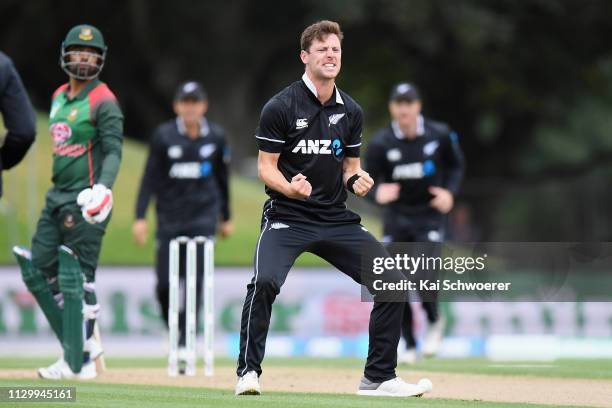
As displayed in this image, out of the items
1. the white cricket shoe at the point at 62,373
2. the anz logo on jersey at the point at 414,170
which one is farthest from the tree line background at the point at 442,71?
the white cricket shoe at the point at 62,373

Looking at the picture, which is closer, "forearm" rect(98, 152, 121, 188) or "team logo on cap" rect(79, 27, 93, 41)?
"forearm" rect(98, 152, 121, 188)

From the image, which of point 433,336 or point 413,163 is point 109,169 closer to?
point 413,163

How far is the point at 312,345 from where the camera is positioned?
1802 centimetres

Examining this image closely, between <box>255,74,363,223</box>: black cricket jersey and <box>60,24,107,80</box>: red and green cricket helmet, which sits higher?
<box>60,24,107,80</box>: red and green cricket helmet

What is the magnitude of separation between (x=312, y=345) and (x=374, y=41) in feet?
59.1

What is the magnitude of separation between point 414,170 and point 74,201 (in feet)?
14.0

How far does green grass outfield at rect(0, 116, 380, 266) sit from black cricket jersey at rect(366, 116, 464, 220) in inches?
273

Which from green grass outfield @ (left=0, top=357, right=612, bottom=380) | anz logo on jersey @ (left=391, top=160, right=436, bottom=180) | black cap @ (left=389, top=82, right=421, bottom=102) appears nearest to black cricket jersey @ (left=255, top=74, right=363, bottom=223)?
green grass outfield @ (left=0, top=357, right=612, bottom=380)

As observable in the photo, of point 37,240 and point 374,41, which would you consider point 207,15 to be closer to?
point 374,41

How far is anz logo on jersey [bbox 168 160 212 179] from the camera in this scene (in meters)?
14.1

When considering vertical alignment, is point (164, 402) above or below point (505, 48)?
below

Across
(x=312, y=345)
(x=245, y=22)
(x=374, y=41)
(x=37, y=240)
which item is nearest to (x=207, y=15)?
(x=245, y=22)

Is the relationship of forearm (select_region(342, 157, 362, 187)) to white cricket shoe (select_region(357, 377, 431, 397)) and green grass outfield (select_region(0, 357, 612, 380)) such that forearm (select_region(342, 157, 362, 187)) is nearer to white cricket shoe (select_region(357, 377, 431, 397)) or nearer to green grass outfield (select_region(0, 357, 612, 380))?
white cricket shoe (select_region(357, 377, 431, 397))

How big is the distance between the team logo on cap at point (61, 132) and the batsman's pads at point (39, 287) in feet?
2.91
